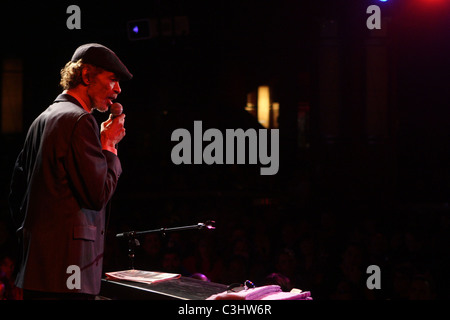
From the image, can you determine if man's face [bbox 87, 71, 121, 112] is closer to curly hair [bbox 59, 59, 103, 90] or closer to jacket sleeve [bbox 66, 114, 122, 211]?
curly hair [bbox 59, 59, 103, 90]

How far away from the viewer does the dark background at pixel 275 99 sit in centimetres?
718

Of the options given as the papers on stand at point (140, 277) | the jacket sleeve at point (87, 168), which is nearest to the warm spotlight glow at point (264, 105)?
the papers on stand at point (140, 277)

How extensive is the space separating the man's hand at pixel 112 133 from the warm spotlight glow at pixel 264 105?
276 inches

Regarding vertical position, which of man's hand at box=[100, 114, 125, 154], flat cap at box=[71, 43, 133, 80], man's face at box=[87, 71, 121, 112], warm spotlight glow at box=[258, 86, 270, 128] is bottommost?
man's hand at box=[100, 114, 125, 154]

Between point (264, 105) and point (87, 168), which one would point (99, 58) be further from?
point (264, 105)

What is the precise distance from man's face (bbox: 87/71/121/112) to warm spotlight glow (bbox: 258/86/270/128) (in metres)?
7.00

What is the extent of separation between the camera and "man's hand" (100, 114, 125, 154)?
158cm

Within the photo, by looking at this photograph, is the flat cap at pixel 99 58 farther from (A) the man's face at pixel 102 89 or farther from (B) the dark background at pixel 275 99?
(B) the dark background at pixel 275 99

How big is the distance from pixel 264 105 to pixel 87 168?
7.31m

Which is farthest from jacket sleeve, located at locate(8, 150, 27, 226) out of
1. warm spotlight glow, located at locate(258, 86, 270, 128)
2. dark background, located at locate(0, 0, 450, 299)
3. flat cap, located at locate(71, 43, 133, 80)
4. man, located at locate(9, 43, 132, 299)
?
warm spotlight glow, located at locate(258, 86, 270, 128)

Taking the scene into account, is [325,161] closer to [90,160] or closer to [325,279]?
[325,279]

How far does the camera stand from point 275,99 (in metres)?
8.51

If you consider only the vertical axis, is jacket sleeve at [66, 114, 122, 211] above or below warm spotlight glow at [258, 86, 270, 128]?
below
